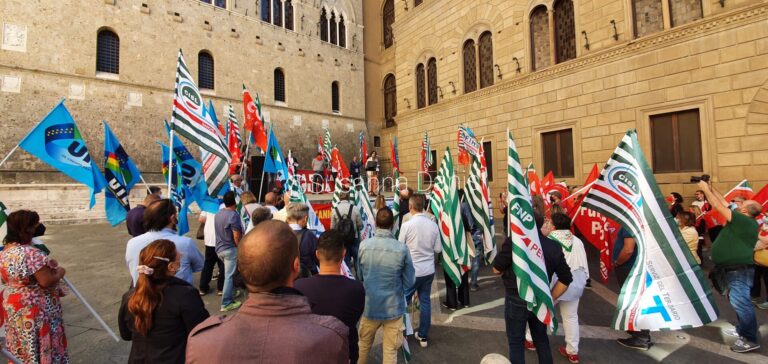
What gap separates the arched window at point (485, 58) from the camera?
16.4 meters

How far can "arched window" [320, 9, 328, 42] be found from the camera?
2500cm

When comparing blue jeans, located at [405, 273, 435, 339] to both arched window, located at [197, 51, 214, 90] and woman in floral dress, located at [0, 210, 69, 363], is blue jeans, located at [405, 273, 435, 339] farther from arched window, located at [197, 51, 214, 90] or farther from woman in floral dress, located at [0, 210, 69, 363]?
arched window, located at [197, 51, 214, 90]

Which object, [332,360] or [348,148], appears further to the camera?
[348,148]

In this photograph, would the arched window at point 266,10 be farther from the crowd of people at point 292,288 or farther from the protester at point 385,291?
the protester at point 385,291

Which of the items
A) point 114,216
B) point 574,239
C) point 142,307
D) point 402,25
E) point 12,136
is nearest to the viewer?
point 142,307

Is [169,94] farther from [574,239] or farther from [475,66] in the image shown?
[574,239]

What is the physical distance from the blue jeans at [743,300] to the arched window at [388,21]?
25.1 metres

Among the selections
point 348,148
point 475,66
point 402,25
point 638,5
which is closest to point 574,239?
point 638,5

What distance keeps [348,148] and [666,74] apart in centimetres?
1905

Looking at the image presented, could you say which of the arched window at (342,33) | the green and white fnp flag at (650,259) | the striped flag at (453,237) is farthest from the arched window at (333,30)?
the green and white fnp flag at (650,259)

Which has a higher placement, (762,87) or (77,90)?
(77,90)

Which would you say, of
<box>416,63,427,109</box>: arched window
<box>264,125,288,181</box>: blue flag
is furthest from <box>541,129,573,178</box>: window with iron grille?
<box>264,125,288,181</box>: blue flag

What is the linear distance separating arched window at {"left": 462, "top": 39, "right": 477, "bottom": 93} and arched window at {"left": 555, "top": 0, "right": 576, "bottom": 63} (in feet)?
13.3

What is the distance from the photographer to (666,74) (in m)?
10.9
